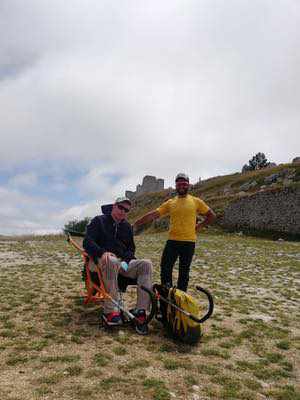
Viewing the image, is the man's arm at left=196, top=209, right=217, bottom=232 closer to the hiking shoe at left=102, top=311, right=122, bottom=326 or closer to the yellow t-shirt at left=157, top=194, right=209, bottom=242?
the yellow t-shirt at left=157, top=194, right=209, bottom=242

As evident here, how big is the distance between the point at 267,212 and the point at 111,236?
4209 centimetres

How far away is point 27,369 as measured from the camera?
5.84 metres

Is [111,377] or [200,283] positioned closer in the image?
[111,377]

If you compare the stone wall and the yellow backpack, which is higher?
the stone wall

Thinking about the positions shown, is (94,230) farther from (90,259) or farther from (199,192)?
(199,192)

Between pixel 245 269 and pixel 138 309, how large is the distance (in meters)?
11.7

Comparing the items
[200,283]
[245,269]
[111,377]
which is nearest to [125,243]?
[111,377]

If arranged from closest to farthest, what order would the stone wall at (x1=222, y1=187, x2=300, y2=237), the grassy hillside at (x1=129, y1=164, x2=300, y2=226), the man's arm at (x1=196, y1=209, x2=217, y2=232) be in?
the man's arm at (x1=196, y1=209, x2=217, y2=232), the stone wall at (x1=222, y1=187, x2=300, y2=237), the grassy hillside at (x1=129, y1=164, x2=300, y2=226)

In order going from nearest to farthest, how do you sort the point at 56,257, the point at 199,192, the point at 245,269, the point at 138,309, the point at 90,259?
1. the point at 138,309
2. the point at 90,259
3. the point at 245,269
4. the point at 56,257
5. the point at 199,192

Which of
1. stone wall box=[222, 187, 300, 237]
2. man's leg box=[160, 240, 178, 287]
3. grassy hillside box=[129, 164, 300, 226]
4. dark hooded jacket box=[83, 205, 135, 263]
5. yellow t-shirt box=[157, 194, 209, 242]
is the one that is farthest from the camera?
grassy hillside box=[129, 164, 300, 226]

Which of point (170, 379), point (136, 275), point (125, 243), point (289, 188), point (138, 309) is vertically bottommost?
point (170, 379)

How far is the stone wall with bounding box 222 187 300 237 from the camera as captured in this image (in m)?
45.0

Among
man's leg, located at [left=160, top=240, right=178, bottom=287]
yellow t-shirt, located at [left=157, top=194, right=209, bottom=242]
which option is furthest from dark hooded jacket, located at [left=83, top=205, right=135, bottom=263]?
yellow t-shirt, located at [left=157, top=194, right=209, bottom=242]

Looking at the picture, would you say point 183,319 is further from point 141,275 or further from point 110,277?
point 110,277
